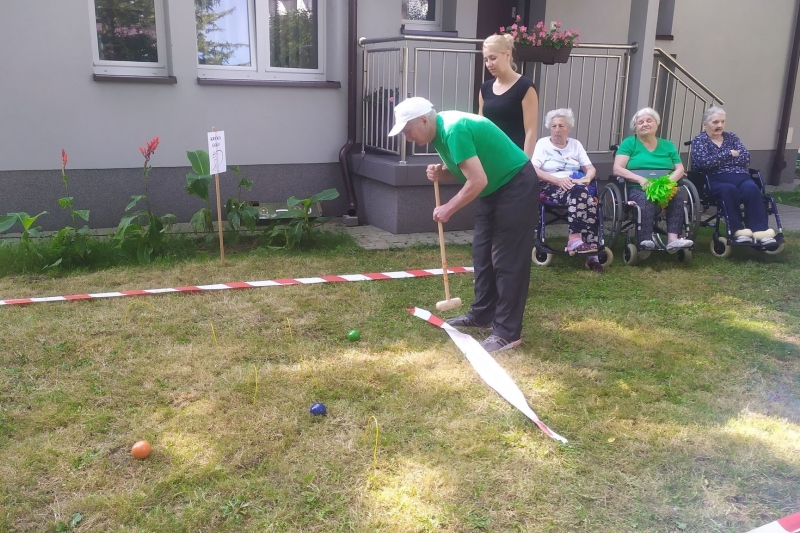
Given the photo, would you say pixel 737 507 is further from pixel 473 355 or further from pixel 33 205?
pixel 33 205

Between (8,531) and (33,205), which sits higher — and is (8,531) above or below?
below

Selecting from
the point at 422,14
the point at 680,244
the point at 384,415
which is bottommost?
the point at 384,415

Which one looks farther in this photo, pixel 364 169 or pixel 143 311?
pixel 364 169

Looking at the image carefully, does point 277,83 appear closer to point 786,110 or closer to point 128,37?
point 128,37

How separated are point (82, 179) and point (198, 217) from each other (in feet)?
4.31

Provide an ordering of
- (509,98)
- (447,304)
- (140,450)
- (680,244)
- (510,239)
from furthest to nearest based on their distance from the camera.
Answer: (680,244) → (509,98) → (447,304) → (510,239) → (140,450)

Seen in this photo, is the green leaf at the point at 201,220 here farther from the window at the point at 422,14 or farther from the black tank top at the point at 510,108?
the window at the point at 422,14

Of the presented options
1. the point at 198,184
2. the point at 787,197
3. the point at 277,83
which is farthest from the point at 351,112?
the point at 787,197

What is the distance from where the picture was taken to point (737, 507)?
2.45m

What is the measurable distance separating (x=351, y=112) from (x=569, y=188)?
9.20 ft

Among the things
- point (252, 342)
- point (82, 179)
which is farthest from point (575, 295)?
point (82, 179)

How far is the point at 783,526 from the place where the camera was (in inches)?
88.8

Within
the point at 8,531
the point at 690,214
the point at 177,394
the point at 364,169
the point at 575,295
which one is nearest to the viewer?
the point at 8,531

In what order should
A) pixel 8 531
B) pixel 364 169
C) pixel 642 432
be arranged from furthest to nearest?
1. pixel 364 169
2. pixel 642 432
3. pixel 8 531
